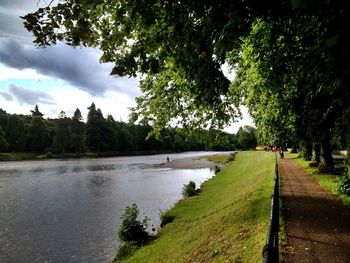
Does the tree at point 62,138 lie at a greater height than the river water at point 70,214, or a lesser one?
greater

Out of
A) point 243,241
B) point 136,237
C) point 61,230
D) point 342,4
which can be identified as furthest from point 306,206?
point 61,230

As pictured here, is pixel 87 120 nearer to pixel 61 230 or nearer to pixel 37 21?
pixel 61 230

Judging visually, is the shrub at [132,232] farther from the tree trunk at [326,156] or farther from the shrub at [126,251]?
the tree trunk at [326,156]

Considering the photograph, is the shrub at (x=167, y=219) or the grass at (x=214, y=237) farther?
the shrub at (x=167, y=219)

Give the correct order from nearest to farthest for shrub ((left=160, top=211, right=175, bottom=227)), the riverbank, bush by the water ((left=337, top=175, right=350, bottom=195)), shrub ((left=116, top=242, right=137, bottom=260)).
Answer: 1. shrub ((left=116, top=242, right=137, bottom=260))
2. bush by the water ((left=337, top=175, right=350, bottom=195))
3. shrub ((left=160, top=211, right=175, bottom=227))
4. the riverbank

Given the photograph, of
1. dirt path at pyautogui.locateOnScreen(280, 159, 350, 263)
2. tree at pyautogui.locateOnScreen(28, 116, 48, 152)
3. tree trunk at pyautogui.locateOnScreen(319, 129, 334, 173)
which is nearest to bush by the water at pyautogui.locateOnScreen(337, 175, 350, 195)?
dirt path at pyautogui.locateOnScreen(280, 159, 350, 263)

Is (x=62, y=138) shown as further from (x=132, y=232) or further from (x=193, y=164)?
(x=132, y=232)

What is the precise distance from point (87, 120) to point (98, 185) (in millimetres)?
96892

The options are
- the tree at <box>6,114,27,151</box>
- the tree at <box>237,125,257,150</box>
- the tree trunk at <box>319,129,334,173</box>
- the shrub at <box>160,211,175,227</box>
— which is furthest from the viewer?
the tree at <box>237,125,257,150</box>

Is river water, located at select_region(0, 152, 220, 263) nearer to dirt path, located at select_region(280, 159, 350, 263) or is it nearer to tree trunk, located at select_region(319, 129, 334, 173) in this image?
dirt path, located at select_region(280, 159, 350, 263)

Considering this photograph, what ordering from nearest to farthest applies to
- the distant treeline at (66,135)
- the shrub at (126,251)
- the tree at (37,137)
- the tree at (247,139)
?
1. the shrub at (126,251)
2. the distant treeline at (66,135)
3. the tree at (37,137)
4. the tree at (247,139)

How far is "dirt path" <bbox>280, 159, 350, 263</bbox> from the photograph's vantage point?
30.2 feet

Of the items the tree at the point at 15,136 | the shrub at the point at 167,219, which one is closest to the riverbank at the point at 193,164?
the shrub at the point at 167,219

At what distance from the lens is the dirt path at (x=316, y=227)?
9207 mm
